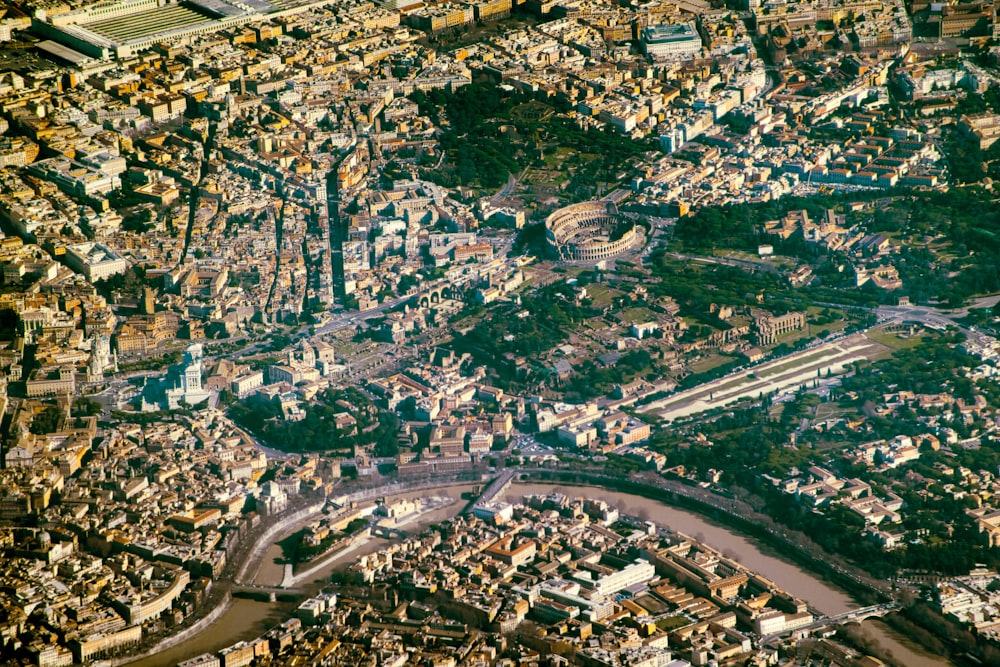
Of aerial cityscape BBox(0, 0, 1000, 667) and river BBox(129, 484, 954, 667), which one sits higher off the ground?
aerial cityscape BBox(0, 0, 1000, 667)

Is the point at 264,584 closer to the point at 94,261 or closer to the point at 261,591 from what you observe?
the point at 261,591

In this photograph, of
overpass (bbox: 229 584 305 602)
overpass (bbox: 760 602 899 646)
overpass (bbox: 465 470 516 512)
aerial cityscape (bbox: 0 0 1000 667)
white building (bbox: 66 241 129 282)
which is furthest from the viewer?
white building (bbox: 66 241 129 282)

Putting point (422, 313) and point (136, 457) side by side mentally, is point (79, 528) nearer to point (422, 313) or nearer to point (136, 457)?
point (136, 457)

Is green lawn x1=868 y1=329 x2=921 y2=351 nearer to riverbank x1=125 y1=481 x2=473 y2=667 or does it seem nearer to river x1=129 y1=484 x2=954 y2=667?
river x1=129 y1=484 x2=954 y2=667

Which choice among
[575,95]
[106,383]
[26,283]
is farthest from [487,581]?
[575,95]

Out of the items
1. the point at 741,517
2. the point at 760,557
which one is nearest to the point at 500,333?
the point at 741,517

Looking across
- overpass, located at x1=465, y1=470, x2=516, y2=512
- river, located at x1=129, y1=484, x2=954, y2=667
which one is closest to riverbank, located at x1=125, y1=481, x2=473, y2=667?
river, located at x1=129, y1=484, x2=954, y2=667
